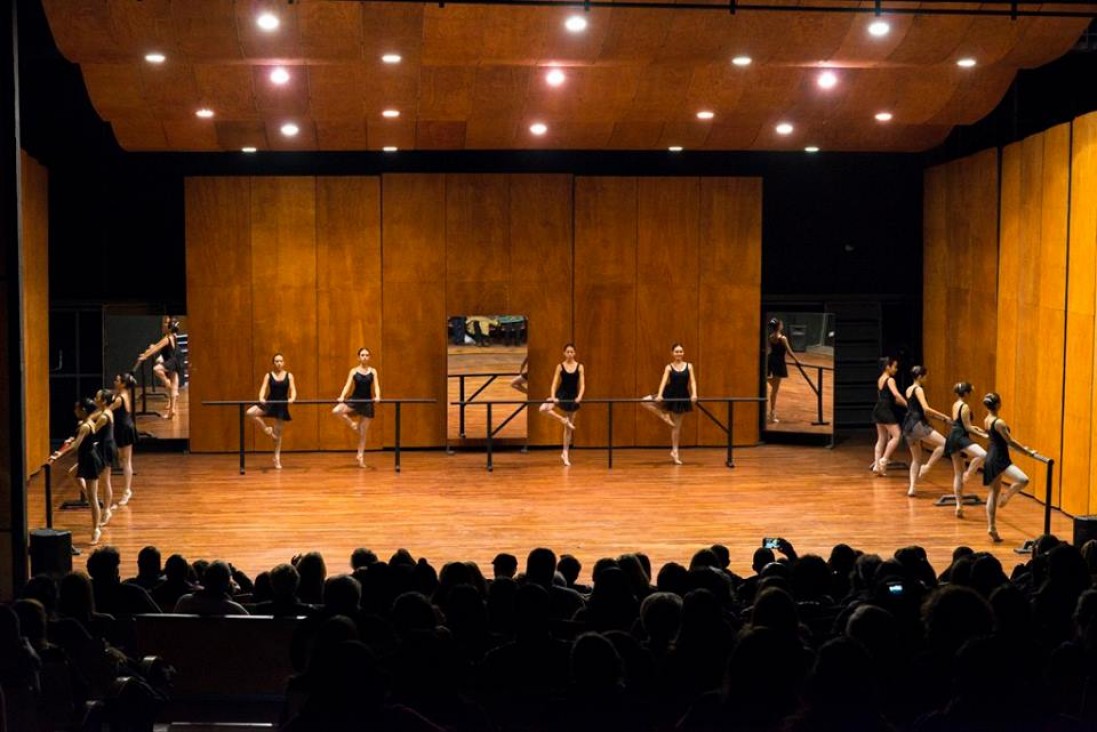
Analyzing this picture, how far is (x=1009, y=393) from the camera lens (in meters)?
17.5

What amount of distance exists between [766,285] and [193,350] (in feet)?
25.9

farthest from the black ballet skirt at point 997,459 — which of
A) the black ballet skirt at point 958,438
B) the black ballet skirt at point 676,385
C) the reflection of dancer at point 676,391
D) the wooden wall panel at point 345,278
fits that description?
the wooden wall panel at point 345,278

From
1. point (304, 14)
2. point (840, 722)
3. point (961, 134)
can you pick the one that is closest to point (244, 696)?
point (840, 722)

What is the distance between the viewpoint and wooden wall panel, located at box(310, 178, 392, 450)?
19.5 metres

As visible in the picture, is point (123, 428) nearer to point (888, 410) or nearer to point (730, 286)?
point (730, 286)

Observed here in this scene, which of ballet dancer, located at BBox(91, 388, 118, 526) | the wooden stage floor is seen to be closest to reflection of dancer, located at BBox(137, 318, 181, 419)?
the wooden stage floor

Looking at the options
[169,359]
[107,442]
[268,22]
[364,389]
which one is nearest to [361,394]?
[364,389]

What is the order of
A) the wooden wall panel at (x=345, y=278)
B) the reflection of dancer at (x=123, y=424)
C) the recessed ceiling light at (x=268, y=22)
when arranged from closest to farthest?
the recessed ceiling light at (x=268, y=22)
the reflection of dancer at (x=123, y=424)
the wooden wall panel at (x=345, y=278)

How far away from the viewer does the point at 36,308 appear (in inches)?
712

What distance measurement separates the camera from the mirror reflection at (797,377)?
20.6 meters

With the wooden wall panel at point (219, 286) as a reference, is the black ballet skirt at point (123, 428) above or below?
below

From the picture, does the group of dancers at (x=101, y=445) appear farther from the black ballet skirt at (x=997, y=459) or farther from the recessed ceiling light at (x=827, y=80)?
the black ballet skirt at (x=997, y=459)

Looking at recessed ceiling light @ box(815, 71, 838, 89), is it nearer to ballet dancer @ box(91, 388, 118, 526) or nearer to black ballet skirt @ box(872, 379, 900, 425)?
black ballet skirt @ box(872, 379, 900, 425)

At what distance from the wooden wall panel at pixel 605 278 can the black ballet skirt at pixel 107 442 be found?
23.0ft
